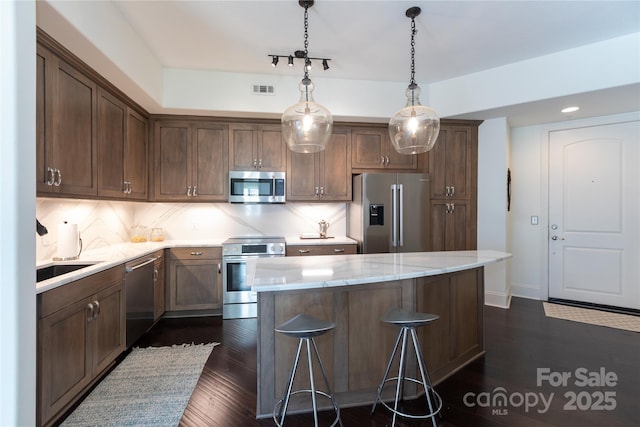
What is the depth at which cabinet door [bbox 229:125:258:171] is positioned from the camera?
3.89 m

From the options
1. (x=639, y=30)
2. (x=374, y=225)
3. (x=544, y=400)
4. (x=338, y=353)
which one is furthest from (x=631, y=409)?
(x=639, y=30)

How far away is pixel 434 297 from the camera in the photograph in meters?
2.25

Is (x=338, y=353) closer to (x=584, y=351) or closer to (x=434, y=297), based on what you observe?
(x=434, y=297)

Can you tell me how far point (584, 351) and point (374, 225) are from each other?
2359mm

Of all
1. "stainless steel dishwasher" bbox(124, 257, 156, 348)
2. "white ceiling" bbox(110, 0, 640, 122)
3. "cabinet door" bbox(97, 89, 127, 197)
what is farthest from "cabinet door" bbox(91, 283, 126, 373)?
"white ceiling" bbox(110, 0, 640, 122)

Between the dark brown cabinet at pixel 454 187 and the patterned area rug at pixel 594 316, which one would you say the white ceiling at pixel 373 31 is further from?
the patterned area rug at pixel 594 316

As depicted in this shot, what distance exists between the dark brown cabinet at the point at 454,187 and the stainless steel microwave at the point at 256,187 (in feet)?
6.83

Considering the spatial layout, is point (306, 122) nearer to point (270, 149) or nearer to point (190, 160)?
point (270, 149)

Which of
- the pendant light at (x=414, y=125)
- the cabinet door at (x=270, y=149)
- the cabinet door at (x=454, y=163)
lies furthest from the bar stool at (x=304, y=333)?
the cabinet door at (x=454, y=163)

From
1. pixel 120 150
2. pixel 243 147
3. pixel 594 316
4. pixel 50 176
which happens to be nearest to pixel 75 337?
pixel 50 176

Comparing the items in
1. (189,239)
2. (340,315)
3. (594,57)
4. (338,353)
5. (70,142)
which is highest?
(594,57)

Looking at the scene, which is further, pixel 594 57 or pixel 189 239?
pixel 189 239

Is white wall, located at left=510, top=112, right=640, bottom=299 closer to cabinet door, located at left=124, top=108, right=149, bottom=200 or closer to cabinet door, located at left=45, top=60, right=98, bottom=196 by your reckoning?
cabinet door, located at left=124, top=108, right=149, bottom=200

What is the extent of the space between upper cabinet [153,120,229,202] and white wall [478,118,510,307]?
353cm
